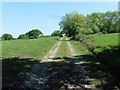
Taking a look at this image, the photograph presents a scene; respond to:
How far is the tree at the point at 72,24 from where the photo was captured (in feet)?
336

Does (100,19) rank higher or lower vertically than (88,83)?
higher

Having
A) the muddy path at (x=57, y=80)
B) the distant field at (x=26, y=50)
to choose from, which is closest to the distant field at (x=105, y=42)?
the distant field at (x=26, y=50)

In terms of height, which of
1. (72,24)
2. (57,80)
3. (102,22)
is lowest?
(57,80)

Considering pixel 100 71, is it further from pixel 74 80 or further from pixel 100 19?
pixel 100 19

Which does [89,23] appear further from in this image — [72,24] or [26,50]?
[26,50]

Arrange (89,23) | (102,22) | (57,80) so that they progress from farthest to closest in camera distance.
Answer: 1. (102,22)
2. (89,23)
3. (57,80)

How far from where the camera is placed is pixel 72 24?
105 meters

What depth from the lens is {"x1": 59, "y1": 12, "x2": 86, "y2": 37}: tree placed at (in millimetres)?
102287

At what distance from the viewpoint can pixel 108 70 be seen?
72.3 ft

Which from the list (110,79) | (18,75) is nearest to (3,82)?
(18,75)

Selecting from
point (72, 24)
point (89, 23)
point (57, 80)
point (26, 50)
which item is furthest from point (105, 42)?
point (89, 23)

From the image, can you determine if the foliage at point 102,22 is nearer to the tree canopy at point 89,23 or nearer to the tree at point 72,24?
the tree canopy at point 89,23

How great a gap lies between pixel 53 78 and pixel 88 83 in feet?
8.52

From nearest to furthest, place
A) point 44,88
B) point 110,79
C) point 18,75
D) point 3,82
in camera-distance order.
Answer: point 44,88 < point 3,82 < point 110,79 < point 18,75
